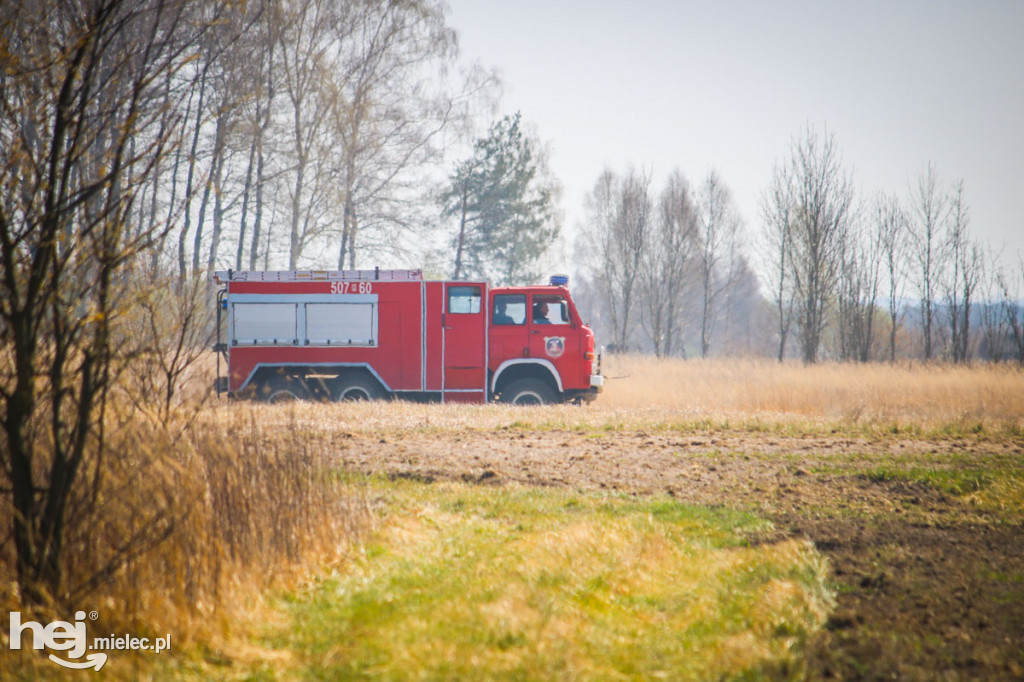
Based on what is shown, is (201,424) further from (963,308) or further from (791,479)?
(963,308)

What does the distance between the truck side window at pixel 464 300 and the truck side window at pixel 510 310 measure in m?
0.44

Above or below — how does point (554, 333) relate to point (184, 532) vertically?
above

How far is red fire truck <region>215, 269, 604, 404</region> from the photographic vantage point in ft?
42.9

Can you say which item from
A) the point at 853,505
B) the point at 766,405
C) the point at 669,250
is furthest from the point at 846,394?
the point at 669,250

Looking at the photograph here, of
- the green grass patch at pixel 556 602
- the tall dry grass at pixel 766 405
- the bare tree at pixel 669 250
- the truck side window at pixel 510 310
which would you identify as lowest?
the green grass patch at pixel 556 602

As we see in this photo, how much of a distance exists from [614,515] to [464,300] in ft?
26.5

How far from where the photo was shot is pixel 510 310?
13.3m

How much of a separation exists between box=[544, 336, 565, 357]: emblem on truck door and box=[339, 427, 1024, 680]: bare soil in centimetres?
280

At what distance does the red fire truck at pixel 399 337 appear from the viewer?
1309 centimetres

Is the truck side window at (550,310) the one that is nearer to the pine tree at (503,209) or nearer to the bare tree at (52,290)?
the bare tree at (52,290)

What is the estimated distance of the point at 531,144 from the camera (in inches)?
1308

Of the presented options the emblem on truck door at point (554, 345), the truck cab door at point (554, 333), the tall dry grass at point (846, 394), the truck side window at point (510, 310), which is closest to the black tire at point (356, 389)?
the truck side window at point (510, 310)

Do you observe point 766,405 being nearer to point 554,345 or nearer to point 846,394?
Result: point 846,394

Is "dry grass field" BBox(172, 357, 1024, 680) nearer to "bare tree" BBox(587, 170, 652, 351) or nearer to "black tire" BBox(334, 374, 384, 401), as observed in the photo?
"black tire" BBox(334, 374, 384, 401)
